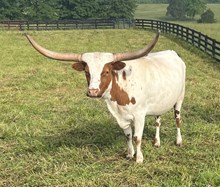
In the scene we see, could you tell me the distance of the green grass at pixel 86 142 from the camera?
5682 mm

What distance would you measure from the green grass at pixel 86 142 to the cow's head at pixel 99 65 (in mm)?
1418

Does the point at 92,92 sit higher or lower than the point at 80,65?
lower

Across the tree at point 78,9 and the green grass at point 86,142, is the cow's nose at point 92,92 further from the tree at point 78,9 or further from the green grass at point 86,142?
the tree at point 78,9

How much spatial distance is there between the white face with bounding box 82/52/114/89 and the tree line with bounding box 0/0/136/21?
194ft

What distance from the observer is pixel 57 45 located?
26844mm

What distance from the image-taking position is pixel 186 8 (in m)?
104

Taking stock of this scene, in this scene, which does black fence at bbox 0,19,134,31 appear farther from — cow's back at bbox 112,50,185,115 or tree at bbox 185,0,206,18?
tree at bbox 185,0,206,18

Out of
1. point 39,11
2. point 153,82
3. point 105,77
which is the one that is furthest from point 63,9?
point 105,77

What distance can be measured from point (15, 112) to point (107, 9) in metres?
57.4

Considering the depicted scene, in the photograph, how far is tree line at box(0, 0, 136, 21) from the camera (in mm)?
63312

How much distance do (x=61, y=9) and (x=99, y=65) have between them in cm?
6269

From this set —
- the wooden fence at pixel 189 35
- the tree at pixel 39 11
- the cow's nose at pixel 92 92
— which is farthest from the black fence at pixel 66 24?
the cow's nose at pixel 92 92

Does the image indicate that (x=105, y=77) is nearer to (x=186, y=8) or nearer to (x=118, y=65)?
(x=118, y=65)

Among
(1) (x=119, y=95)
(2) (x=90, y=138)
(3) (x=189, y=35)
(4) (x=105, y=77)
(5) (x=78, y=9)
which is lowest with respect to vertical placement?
(5) (x=78, y=9)
